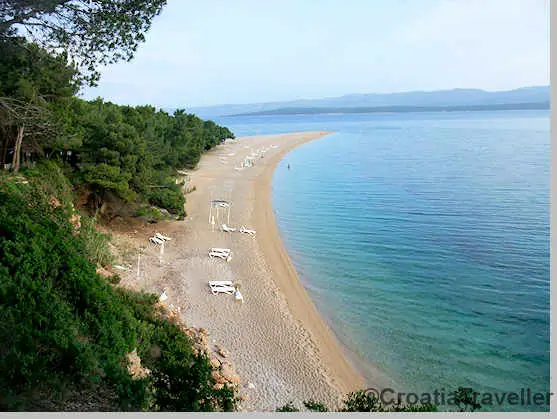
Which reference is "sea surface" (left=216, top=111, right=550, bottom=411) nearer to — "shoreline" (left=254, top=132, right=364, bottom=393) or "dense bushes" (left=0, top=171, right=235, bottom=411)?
"shoreline" (left=254, top=132, right=364, bottom=393)

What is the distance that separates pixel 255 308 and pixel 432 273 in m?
8.28

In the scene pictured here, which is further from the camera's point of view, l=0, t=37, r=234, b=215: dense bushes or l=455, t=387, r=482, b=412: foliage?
l=0, t=37, r=234, b=215: dense bushes

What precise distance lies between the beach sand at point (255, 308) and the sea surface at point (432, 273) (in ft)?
2.92

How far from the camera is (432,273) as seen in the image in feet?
59.6

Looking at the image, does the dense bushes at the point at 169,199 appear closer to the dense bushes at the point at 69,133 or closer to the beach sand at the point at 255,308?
the dense bushes at the point at 69,133

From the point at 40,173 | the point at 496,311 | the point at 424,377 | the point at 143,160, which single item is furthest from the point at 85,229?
the point at 496,311

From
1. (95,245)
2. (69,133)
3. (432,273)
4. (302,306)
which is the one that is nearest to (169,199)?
(69,133)

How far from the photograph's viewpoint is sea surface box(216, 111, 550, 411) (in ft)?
39.3

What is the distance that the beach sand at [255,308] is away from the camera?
10.5 metres

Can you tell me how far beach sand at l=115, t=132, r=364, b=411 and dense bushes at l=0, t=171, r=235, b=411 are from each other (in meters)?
2.57

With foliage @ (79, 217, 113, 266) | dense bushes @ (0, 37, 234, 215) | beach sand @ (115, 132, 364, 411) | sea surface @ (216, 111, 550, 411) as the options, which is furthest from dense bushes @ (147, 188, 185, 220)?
sea surface @ (216, 111, 550, 411)

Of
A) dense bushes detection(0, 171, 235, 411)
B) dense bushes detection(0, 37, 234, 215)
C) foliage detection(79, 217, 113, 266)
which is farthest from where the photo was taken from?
foliage detection(79, 217, 113, 266)

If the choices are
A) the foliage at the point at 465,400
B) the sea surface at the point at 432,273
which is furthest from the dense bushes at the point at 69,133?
the foliage at the point at 465,400

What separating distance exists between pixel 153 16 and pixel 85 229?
711 centimetres
